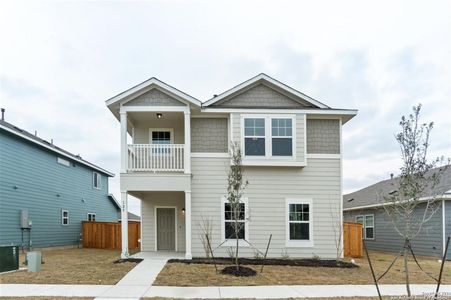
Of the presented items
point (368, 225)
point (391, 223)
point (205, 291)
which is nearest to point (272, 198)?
point (391, 223)

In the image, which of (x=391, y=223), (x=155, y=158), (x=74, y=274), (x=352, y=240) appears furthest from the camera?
(x=352, y=240)

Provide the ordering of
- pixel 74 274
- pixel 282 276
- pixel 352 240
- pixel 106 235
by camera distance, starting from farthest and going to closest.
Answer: pixel 106 235, pixel 352 240, pixel 282 276, pixel 74 274

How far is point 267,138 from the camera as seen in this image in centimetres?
1359

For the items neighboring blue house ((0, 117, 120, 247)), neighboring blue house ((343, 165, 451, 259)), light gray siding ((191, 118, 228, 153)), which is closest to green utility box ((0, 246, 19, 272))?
neighboring blue house ((0, 117, 120, 247))

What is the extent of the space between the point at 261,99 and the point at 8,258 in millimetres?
10135

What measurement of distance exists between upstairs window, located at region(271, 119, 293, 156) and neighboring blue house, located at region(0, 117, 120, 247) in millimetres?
11480

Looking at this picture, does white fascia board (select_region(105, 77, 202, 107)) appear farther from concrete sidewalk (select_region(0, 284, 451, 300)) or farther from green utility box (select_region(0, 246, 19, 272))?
concrete sidewalk (select_region(0, 284, 451, 300))

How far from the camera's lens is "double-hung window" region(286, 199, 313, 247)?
1359 cm

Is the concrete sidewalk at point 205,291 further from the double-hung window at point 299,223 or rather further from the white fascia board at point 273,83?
the white fascia board at point 273,83

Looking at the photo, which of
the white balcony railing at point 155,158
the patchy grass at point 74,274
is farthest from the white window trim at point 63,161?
the patchy grass at point 74,274

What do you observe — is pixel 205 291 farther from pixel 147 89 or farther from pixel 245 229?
pixel 147 89

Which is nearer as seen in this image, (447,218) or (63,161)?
(447,218)

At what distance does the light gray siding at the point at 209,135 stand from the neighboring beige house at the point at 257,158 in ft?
0.13

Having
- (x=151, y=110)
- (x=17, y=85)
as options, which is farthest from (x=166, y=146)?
(x=17, y=85)
